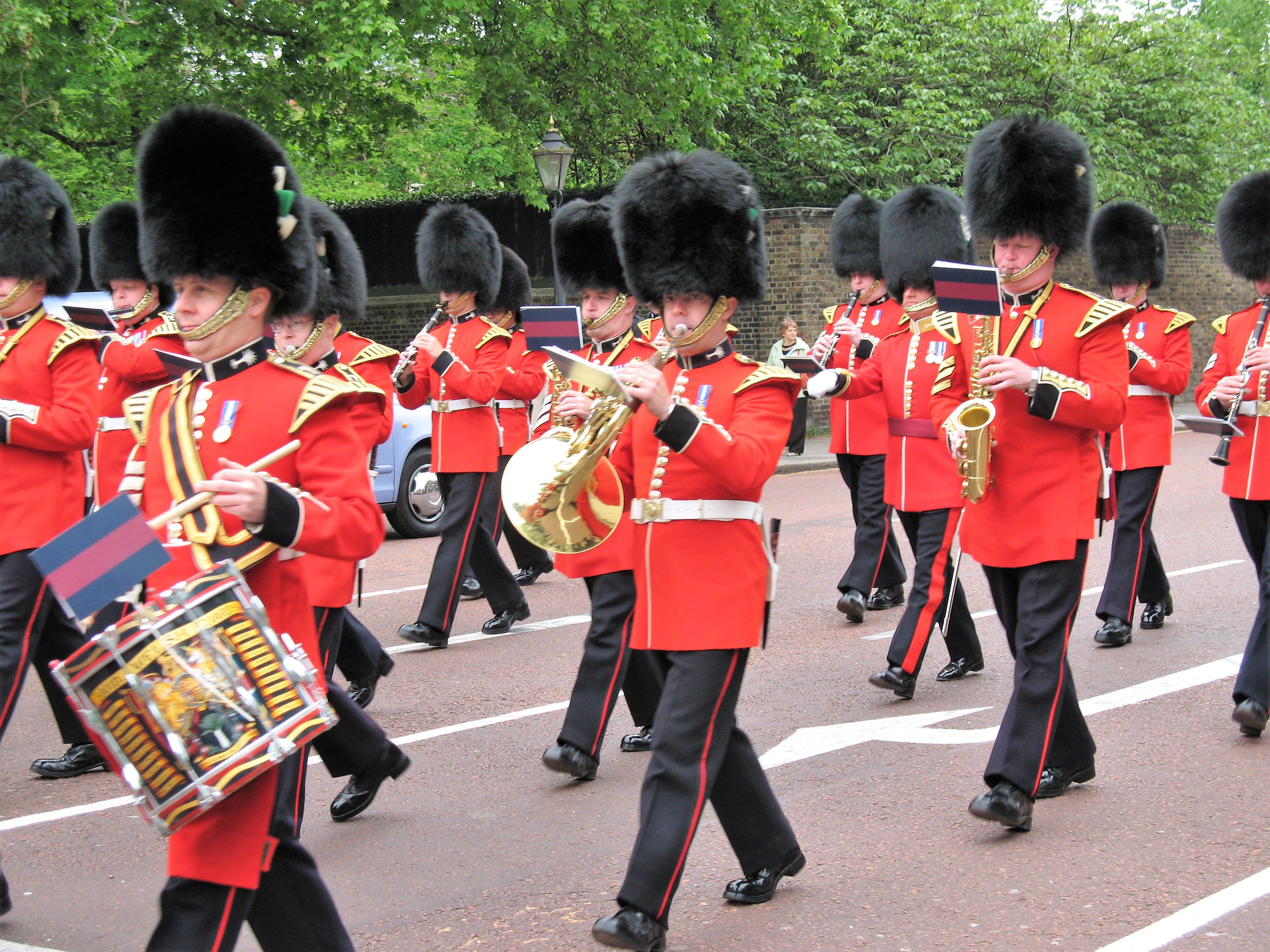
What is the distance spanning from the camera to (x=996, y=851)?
4.52 meters

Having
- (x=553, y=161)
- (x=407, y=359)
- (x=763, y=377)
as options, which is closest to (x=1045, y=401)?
(x=763, y=377)

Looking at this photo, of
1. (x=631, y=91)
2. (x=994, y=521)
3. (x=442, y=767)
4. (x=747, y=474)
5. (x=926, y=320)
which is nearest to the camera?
(x=747, y=474)

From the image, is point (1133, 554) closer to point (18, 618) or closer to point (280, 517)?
point (18, 618)

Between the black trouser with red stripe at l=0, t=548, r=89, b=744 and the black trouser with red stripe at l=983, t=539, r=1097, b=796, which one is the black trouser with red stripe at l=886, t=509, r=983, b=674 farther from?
the black trouser with red stripe at l=0, t=548, r=89, b=744

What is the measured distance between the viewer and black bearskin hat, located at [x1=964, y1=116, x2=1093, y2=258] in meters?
5.08

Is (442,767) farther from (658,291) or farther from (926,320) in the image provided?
Result: (926,320)

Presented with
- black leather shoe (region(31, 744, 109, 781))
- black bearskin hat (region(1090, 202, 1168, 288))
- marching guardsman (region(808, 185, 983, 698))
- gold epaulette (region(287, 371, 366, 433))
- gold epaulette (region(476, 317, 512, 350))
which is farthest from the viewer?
black bearskin hat (region(1090, 202, 1168, 288))

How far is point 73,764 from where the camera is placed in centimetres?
570

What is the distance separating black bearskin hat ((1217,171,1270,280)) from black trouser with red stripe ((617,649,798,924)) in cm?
427

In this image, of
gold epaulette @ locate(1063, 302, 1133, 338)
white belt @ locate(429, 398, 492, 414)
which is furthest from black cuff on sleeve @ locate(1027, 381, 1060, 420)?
white belt @ locate(429, 398, 492, 414)

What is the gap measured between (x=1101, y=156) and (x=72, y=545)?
23.6 m

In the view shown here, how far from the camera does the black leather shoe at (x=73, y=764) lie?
5.67m

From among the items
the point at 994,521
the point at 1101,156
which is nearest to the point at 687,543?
the point at 994,521

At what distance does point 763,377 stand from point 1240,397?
3.30 meters
